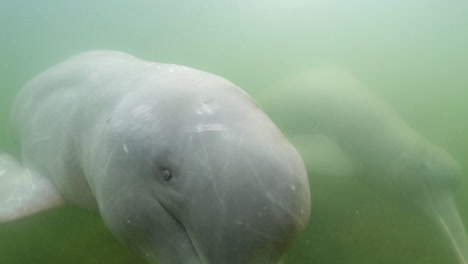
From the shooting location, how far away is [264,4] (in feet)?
28.5

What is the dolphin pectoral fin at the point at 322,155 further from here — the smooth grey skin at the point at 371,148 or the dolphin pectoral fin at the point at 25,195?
the dolphin pectoral fin at the point at 25,195

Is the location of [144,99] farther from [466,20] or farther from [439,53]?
[466,20]

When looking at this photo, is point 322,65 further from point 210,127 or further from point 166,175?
point 166,175

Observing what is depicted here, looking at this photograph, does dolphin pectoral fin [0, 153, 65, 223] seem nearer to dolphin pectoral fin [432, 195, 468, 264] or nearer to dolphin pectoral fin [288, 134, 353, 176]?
dolphin pectoral fin [288, 134, 353, 176]

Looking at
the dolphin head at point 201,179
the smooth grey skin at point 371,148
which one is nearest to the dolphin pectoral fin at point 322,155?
the smooth grey skin at point 371,148

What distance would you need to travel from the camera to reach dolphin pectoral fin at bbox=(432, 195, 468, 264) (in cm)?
512

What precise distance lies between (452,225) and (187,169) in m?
4.19

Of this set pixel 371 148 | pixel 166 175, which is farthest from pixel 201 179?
pixel 371 148

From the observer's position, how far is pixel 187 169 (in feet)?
8.38

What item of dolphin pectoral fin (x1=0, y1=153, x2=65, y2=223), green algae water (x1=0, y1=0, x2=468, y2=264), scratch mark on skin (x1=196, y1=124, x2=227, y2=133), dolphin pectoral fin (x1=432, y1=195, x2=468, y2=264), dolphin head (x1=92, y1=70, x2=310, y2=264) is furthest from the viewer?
dolphin pectoral fin (x1=432, y1=195, x2=468, y2=264)

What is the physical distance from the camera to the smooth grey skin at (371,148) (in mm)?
5188

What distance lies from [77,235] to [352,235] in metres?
3.28

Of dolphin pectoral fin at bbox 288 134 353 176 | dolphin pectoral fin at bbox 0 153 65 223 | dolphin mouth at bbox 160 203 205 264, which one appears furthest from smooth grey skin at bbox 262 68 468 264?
dolphin pectoral fin at bbox 0 153 65 223

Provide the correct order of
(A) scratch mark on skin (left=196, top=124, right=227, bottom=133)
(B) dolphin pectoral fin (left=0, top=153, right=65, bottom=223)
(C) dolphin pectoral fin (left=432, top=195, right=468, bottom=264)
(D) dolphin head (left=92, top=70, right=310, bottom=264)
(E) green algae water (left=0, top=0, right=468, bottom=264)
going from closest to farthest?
(D) dolphin head (left=92, top=70, right=310, bottom=264) → (A) scratch mark on skin (left=196, top=124, right=227, bottom=133) → (B) dolphin pectoral fin (left=0, top=153, right=65, bottom=223) → (E) green algae water (left=0, top=0, right=468, bottom=264) → (C) dolphin pectoral fin (left=432, top=195, right=468, bottom=264)
